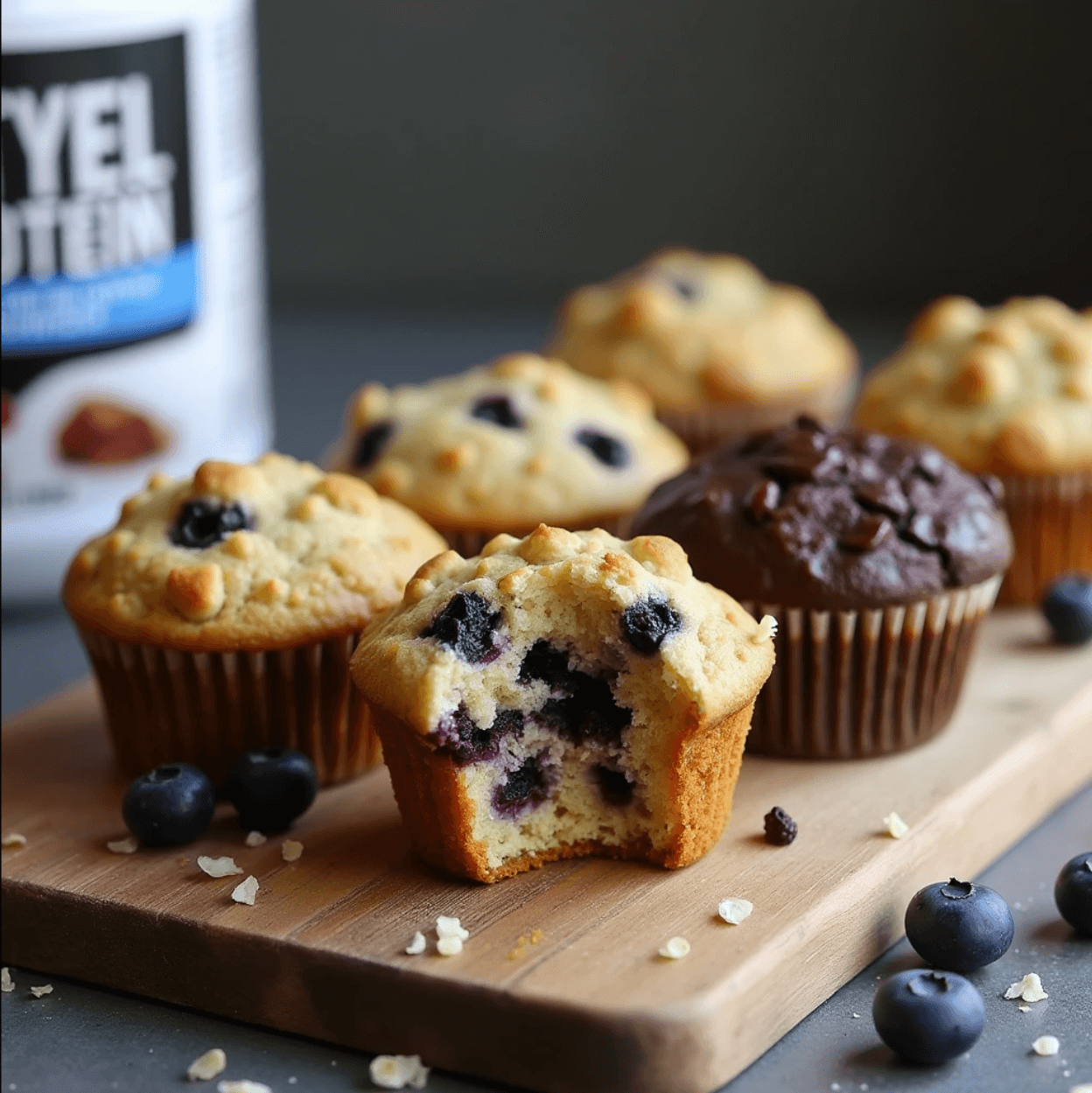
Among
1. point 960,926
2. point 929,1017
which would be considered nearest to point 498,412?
point 960,926

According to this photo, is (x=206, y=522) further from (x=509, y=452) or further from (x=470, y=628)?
(x=509, y=452)

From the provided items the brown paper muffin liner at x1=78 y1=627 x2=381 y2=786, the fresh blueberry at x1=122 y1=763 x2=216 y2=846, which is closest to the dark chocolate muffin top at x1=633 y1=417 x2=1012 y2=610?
the brown paper muffin liner at x1=78 y1=627 x2=381 y2=786

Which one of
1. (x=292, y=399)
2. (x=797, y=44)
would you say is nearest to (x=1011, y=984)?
(x=292, y=399)

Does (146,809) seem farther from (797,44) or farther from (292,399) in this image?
(797,44)

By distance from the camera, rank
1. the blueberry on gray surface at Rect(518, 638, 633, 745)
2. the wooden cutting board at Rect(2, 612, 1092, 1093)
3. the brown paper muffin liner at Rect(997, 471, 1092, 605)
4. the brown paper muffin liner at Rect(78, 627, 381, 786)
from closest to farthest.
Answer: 1. the wooden cutting board at Rect(2, 612, 1092, 1093)
2. the blueberry on gray surface at Rect(518, 638, 633, 745)
3. the brown paper muffin liner at Rect(78, 627, 381, 786)
4. the brown paper muffin liner at Rect(997, 471, 1092, 605)

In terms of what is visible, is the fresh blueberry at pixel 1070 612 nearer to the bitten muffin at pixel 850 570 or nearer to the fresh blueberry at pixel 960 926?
the bitten muffin at pixel 850 570

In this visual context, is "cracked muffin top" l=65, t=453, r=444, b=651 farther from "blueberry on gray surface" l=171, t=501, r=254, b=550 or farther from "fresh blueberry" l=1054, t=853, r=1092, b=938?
"fresh blueberry" l=1054, t=853, r=1092, b=938

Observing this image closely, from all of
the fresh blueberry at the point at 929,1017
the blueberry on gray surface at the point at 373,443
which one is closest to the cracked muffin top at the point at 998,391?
the blueberry on gray surface at the point at 373,443

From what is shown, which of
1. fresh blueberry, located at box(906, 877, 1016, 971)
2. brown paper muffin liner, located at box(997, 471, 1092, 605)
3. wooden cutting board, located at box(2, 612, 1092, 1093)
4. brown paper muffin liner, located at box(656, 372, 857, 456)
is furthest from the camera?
brown paper muffin liner, located at box(656, 372, 857, 456)
